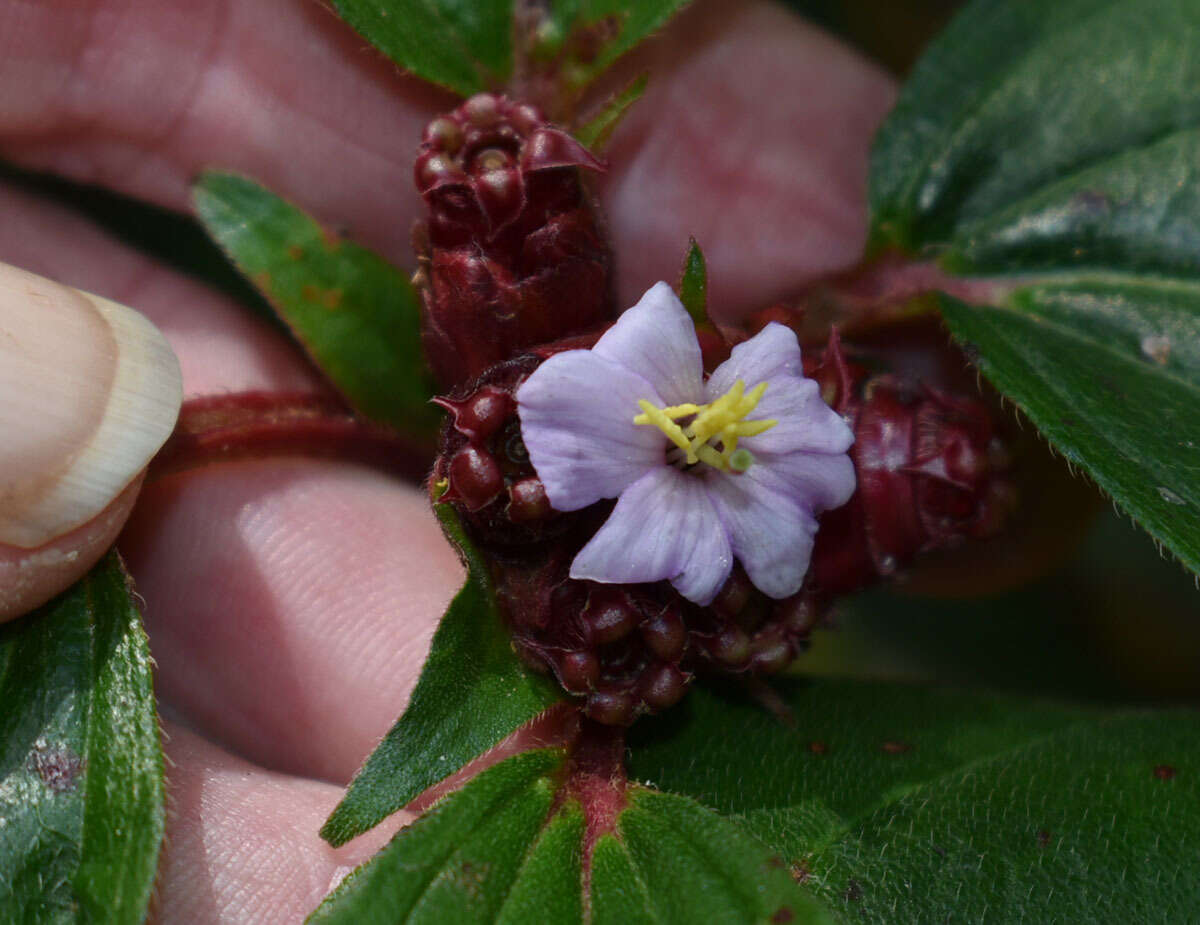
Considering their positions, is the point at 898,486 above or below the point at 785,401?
below

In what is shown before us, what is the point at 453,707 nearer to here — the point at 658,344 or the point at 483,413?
the point at 483,413

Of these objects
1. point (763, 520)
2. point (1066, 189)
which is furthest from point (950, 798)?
point (1066, 189)

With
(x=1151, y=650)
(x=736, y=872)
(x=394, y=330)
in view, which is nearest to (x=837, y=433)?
(x=736, y=872)

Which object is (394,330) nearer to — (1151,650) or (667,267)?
(667,267)

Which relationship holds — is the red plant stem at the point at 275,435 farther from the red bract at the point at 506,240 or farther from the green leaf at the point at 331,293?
the red bract at the point at 506,240

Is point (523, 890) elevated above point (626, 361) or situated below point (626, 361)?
below

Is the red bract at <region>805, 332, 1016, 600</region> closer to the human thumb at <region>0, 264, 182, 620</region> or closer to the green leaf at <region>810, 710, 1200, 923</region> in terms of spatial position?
the green leaf at <region>810, 710, 1200, 923</region>

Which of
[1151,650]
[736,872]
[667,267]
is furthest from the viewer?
[1151,650]
